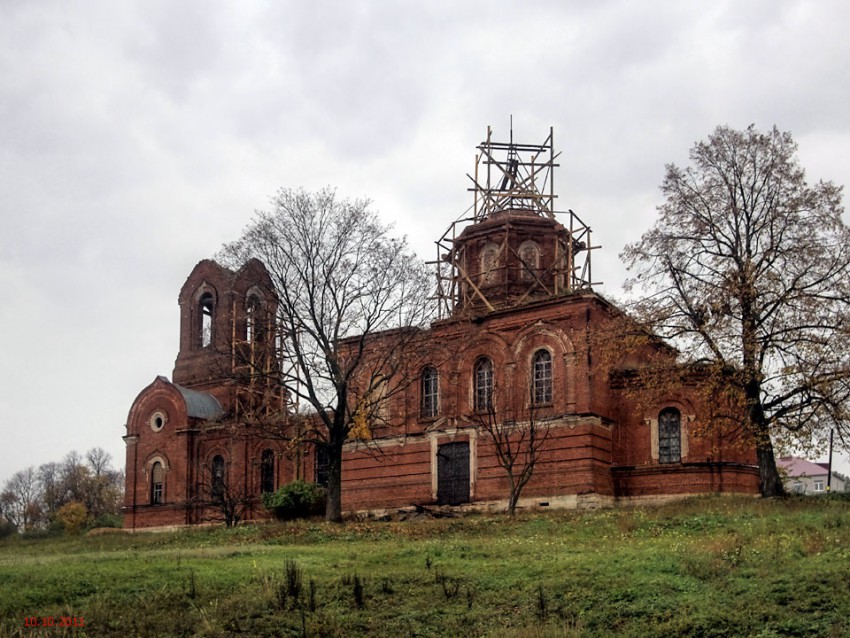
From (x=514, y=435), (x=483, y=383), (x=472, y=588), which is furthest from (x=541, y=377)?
(x=472, y=588)

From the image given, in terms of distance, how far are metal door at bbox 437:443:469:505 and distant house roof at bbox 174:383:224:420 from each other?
38.0 ft

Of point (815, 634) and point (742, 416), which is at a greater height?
point (742, 416)

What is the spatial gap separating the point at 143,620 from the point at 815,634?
29.0ft

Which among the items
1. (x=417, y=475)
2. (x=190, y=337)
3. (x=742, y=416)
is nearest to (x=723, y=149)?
(x=742, y=416)

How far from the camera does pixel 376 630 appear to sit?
48.2ft

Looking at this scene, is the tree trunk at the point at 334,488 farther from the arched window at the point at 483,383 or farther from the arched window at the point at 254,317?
the arched window at the point at 483,383

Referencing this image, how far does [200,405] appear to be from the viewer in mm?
42875

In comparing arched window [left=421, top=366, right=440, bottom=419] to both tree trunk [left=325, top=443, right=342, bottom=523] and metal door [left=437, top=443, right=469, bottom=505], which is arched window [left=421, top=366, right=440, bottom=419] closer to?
metal door [left=437, top=443, right=469, bottom=505]

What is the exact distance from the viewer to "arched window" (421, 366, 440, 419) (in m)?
36.4

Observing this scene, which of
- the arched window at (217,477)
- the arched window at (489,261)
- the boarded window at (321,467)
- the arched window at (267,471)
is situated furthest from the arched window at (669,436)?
the arched window at (217,477)

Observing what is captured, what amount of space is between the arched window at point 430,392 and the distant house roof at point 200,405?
1032cm

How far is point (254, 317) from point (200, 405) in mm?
8489

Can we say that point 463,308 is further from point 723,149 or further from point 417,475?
point 723,149

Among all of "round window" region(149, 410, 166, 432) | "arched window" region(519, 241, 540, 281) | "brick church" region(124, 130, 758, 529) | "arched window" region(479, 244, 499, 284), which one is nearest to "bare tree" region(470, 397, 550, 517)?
"brick church" region(124, 130, 758, 529)
